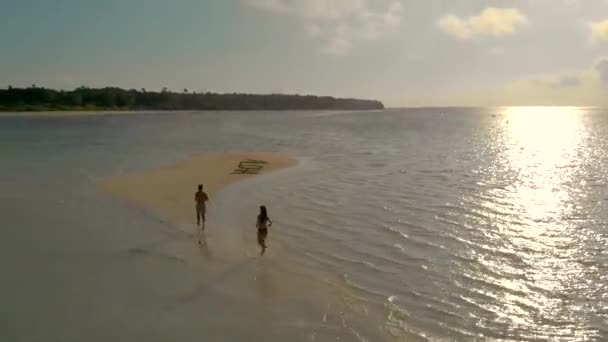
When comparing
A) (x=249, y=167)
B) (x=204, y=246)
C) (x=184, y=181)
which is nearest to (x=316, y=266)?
(x=204, y=246)

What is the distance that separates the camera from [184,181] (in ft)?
81.5

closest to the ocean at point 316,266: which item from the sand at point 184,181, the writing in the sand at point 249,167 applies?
the sand at point 184,181

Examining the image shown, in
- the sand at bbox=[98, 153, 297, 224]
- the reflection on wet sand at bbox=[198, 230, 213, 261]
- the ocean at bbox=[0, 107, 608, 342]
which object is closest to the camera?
the ocean at bbox=[0, 107, 608, 342]

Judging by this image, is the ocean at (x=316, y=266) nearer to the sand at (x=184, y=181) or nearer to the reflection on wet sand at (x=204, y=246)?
the reflection on wet sand at (x=204, y=246)

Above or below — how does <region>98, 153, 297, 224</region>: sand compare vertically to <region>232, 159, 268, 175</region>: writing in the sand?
below

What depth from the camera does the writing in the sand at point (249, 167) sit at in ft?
95.1

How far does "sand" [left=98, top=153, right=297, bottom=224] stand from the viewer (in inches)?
744

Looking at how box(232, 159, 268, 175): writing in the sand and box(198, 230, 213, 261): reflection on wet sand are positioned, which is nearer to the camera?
box(198, 230, 213, 261): reflection on wet sand

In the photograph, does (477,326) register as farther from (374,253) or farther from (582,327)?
(374,253)

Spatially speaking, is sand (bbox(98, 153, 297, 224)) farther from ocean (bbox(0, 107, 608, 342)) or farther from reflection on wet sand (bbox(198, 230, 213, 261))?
reflection on wet sand (bbox(198, 230, 213, 261))

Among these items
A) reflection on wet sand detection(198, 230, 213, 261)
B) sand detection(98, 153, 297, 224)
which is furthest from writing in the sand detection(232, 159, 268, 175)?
reflection on wet sand detection(198, 230, 213, 261)

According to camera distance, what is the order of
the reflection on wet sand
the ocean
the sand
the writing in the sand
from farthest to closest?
the writing in the sand → the sand → the reflection on wet sand → the ocean

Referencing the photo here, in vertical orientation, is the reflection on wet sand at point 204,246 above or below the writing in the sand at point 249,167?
below

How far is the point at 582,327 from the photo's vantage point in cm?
909
